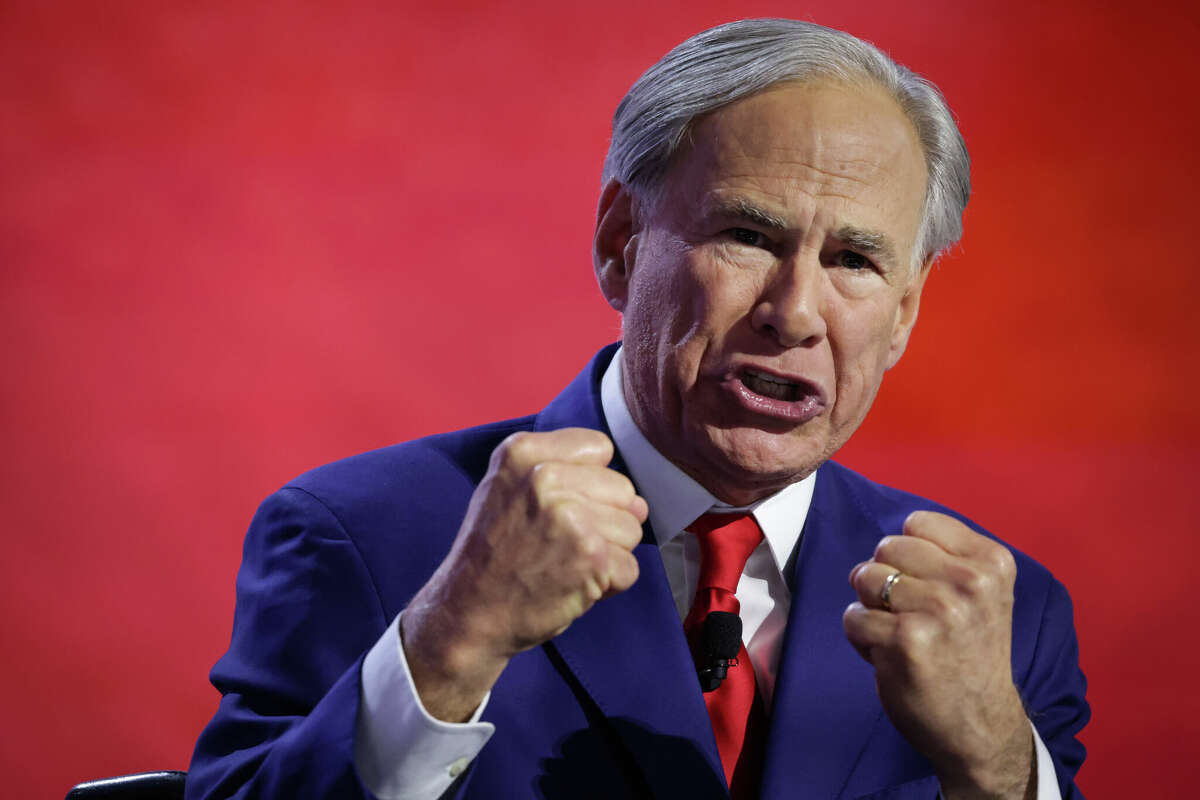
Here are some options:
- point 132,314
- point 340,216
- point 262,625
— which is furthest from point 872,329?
point 132,314

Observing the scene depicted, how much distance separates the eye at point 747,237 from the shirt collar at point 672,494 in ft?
0.88

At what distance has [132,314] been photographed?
265cm

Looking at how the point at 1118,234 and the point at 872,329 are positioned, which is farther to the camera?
the point at 1118,234

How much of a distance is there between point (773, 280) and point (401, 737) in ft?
2.43

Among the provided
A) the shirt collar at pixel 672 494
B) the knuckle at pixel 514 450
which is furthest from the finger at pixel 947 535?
the knuckle at pixel 514 450

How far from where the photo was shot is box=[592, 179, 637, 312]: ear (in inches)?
71.0

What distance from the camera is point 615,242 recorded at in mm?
1833

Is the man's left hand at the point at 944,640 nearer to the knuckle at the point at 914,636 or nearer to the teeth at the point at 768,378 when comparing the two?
the knuckle at the point at 914,636

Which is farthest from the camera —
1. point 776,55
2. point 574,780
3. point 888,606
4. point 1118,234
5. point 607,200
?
point 1118,234

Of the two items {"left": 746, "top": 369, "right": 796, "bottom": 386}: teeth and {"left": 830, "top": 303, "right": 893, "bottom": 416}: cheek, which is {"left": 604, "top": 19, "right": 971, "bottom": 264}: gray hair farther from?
{"left": 746, "top": 369, "right": 796, "bottom": 386}: teeth

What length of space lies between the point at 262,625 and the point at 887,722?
85 centimetres

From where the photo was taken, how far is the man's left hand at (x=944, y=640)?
1.38 m

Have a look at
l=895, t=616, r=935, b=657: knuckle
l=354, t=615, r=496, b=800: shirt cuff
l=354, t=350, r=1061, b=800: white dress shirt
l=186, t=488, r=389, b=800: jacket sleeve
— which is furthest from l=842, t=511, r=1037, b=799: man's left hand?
l=186, t=488, r=389, b=800: jacket sleeve

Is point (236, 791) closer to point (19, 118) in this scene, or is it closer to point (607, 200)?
point (607, 200)
